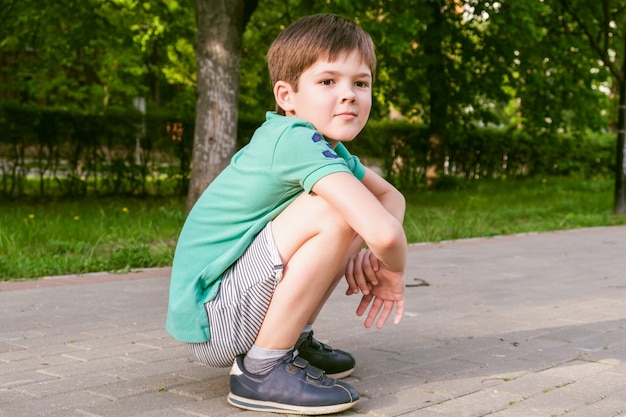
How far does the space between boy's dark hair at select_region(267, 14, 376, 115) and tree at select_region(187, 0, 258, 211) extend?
7.38m

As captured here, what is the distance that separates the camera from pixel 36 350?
4094 millimetres

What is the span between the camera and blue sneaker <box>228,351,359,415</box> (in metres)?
3.07

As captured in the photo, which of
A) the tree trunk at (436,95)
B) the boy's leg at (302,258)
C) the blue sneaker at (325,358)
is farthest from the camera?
the tree trunk at (436,95)

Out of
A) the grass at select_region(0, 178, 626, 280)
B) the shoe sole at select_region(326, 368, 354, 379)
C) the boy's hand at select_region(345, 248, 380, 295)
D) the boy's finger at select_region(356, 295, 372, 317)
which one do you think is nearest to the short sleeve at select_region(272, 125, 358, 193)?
the boy's hand at select_region(345, 248, 380, 295)

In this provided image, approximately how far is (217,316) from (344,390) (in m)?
0.51

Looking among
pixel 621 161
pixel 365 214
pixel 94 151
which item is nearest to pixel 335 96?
pixel 365 214

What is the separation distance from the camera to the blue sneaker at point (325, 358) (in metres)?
3.55

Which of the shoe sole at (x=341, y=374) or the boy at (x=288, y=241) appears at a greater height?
the boy at (x=288, y=241)

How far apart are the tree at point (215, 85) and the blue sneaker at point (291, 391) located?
7.54m

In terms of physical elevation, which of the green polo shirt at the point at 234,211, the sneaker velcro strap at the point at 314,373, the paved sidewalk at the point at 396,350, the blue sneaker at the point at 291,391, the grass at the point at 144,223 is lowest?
the grass at the point at 144,223

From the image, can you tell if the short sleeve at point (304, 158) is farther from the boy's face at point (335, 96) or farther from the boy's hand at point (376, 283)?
the boy's hand at point (376, 283)

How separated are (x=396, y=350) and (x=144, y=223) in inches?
226

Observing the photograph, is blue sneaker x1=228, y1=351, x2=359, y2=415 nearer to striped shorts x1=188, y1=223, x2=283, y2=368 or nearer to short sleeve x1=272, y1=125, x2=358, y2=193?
striped shorts x1=188, y1=223, x2=283, y2=368

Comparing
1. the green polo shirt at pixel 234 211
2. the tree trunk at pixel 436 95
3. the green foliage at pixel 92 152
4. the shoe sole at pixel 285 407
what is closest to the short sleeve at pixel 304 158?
the green polo shirt at pixel 234 211
